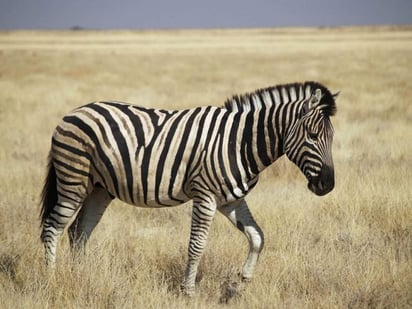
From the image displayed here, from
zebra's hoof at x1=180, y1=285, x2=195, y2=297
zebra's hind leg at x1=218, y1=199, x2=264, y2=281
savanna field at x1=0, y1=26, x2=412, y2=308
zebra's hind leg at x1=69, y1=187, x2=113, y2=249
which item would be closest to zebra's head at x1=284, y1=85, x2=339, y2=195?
zebra's hind leg at x1=218, y1=199, x2=264, y2=281

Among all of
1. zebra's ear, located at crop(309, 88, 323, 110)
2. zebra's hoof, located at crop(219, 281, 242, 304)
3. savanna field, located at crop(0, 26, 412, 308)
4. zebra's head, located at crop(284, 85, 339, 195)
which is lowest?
zebra's hoof, located at crop(219, 281, 242, 304)

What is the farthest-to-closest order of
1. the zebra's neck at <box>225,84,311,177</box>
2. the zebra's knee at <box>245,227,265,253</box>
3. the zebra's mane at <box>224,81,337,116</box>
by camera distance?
the zebra's knee at <box>245,227,265,253</box>, the zebra's neck at <box>225,84,311,177</box>, the zebra's mane at <box>224,81,337,116</box>

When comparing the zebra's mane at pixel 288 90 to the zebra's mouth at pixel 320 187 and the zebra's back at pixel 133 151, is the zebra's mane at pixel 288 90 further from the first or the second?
the zebra's mouth at pixel 320 187

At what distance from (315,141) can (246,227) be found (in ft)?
3.27

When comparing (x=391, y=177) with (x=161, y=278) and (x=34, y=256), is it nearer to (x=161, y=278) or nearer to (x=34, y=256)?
Answer: (x=161, y=278)

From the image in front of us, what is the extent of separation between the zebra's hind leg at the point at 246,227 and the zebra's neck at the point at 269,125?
0.40 m

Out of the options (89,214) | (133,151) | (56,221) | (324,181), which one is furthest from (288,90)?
(56,221)

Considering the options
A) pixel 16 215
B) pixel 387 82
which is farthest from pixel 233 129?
pixel 387 82

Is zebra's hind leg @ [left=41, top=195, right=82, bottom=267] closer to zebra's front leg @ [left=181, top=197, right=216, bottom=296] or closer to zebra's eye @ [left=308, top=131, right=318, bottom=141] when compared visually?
zebra's front leg @ [left=181, top=197, right=216, bottom=296]

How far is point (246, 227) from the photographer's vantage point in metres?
4.76

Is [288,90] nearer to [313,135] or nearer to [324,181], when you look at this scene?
[313,135]

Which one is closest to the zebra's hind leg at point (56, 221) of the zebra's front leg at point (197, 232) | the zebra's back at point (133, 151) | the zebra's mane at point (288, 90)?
the zebra's back at point (133, 151)

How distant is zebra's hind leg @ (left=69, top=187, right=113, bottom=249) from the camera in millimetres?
5207

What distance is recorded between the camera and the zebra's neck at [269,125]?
178 inches
